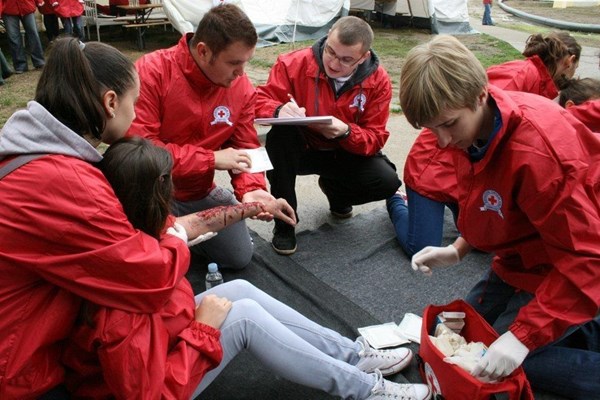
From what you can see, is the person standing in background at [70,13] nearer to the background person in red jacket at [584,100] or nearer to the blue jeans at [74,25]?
the blue jeans at [74,25]

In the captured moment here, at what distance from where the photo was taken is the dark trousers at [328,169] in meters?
3.20

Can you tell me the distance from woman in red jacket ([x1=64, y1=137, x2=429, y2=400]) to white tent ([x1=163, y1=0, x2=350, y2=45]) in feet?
25.2

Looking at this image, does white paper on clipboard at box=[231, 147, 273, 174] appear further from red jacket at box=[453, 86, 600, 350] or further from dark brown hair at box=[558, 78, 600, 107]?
dark brown hair at box=[558, 78, 600, 107]

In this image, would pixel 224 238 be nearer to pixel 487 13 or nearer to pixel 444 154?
pixel 444 154

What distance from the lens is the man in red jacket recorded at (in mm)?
2492

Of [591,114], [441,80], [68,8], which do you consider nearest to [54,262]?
[441,80]

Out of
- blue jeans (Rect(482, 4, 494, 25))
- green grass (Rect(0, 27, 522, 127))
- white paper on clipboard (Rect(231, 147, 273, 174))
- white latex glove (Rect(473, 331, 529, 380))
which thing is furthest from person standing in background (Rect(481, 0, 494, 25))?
white latex glove (Rect(473, 331, 529, 380))

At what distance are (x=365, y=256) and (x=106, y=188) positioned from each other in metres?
2.02

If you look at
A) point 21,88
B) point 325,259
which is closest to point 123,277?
point 325,259

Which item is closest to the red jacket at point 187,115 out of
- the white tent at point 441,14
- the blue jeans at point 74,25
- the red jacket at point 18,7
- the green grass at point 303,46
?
the green grass at point 303,46

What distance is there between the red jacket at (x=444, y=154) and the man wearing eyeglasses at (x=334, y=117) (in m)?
0.29

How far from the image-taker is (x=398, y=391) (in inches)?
79.7

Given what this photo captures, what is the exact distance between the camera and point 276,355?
6.05ft

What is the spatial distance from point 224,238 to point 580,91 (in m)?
2.14
